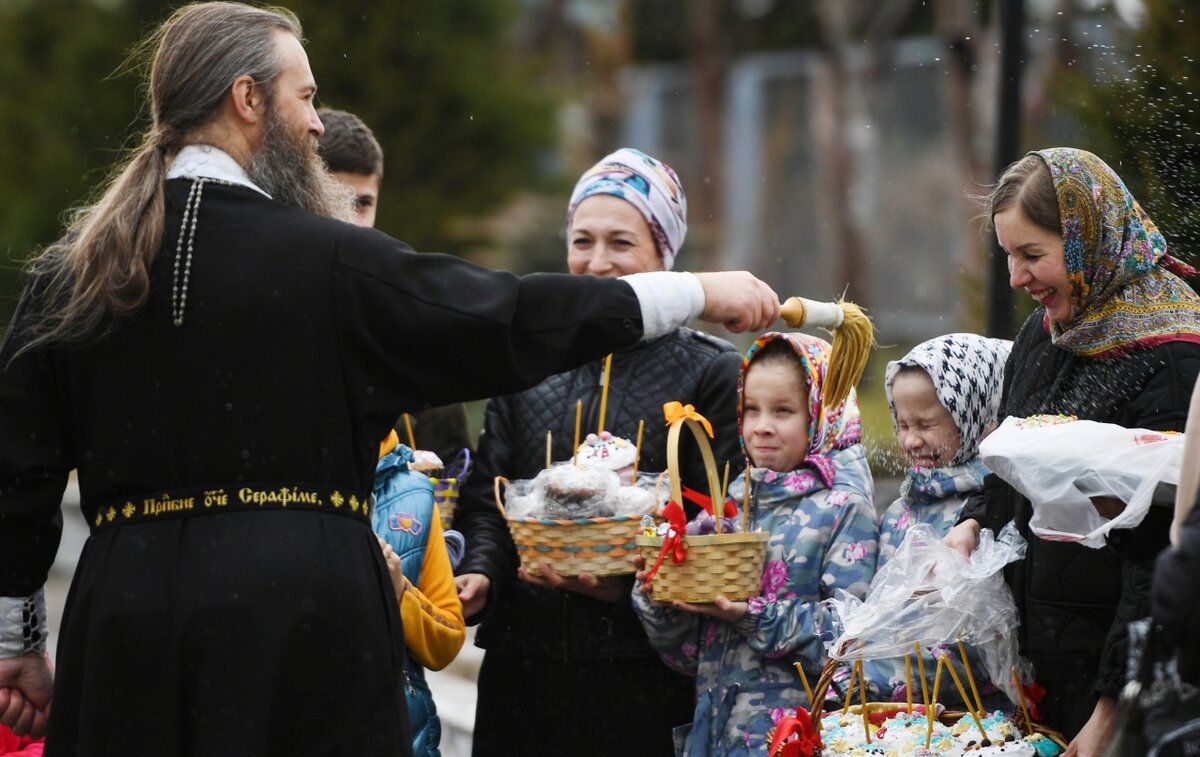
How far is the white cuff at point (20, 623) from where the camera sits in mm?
3752

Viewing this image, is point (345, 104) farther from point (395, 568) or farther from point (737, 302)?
point (737, 302)

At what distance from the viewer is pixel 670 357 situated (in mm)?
4758

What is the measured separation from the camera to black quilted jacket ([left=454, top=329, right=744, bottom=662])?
4555mm

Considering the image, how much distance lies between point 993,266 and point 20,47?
14.3 meters

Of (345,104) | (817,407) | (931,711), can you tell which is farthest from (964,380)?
(345,104)

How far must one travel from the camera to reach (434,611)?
4.29 metres

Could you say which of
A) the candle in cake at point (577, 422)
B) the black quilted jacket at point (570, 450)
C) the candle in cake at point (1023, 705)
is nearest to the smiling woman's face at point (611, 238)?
the black quilted jacket at point (570, 450)

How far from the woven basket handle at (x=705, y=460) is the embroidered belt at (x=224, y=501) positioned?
37.9 inches

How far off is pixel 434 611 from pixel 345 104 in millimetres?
12197

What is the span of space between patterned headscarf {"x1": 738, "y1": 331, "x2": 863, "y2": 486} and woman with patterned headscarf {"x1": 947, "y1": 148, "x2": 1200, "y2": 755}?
68 centimetres

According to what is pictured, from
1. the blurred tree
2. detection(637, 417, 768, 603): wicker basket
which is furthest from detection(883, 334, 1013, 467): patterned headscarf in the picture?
the blurred tree

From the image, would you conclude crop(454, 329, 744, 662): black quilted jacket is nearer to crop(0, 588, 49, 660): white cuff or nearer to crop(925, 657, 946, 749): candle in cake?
crop(925, 657, 946, 749): candle in cake

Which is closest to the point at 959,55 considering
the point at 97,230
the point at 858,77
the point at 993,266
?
the point at 858,77

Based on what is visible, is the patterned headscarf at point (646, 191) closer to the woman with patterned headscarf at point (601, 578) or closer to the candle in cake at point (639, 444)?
the woman with patterned headscarf at point (601, 578)
